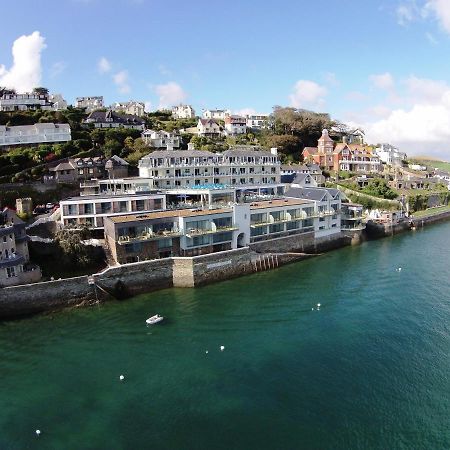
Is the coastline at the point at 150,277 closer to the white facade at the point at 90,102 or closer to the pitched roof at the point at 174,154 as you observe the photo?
the pitched roof at the point at 174,154

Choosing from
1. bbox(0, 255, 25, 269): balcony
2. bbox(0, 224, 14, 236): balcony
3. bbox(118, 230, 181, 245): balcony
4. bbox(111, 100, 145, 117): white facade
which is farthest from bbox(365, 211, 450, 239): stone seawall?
bbox(111, 100, 145, 117): white facade

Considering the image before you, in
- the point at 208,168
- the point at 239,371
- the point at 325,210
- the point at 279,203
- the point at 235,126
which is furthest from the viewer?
the point at 235,126

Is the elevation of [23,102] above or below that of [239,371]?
above

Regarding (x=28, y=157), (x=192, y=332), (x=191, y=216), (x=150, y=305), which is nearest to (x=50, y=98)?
(x=28, y=157)

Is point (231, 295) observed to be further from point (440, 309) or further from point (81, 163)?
point (81, 163)

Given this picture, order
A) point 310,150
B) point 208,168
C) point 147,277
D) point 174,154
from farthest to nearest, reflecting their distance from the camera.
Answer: point 310,150 → point 208,168 → point 174,154 → point 147,277

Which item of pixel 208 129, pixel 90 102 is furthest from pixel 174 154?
pixel 90 102

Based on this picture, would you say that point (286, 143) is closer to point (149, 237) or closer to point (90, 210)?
point (90, 210)

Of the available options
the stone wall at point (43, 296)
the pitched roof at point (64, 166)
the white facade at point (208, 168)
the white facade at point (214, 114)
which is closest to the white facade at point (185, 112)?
the white facade at point (214, 114)
